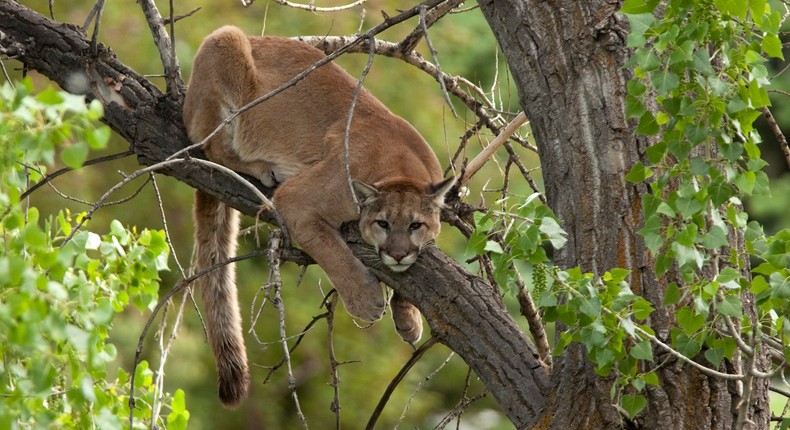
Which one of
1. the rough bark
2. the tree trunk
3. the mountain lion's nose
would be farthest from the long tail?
the tree trunk

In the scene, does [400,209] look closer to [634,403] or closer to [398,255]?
[398,255]

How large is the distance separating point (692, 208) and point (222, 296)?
3268 millimetres

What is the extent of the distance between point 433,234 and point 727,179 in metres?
2.53

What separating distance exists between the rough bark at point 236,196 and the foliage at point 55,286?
1187 mm

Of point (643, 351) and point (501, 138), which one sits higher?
point (501, 138)

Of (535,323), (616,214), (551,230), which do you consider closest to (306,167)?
(535,323)

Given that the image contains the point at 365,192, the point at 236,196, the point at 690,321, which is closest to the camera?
the point at 690,321

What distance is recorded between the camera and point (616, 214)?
332 cm

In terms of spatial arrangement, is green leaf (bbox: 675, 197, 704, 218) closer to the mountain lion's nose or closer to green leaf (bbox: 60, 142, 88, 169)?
green leaf (bbox: 60, 142, 88, 169)

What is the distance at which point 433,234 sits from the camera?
4957mm

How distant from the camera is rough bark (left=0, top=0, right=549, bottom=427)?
3586 millimetres

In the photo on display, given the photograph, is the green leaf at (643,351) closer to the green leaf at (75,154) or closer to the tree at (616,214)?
the tree at (616,214)

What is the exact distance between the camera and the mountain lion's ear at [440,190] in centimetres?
481

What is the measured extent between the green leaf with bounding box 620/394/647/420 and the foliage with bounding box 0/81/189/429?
1362mm
